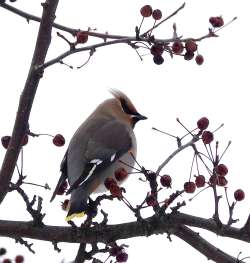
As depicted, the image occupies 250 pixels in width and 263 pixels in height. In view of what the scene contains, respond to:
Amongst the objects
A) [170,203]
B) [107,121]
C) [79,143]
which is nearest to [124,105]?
[107,121]

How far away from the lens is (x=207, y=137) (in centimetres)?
260

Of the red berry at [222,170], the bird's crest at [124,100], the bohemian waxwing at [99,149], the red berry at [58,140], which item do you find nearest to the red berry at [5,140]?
the red berry at [58,140]

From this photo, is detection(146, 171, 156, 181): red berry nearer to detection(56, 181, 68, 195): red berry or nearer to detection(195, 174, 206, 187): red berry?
detection(195, 174, 206, 187): red berry

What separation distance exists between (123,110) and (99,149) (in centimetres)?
80

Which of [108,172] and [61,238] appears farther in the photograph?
[108,172]

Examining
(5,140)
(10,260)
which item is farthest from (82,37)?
(10,260)

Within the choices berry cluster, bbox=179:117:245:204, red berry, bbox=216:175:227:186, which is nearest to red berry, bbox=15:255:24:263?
A: berry cluster, bbox=179:117:245:204

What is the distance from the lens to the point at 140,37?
8.03ft

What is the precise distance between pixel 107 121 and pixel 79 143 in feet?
1.88

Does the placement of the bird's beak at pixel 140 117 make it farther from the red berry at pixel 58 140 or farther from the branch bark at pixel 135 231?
the branch bark at pixel 135 231

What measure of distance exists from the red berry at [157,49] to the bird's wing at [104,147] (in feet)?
3.70

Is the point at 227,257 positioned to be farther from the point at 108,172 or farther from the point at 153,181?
the point at 108,172

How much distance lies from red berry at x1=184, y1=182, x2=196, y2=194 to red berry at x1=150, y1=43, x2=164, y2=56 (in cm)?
56

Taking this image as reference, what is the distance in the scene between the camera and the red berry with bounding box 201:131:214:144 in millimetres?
2594
